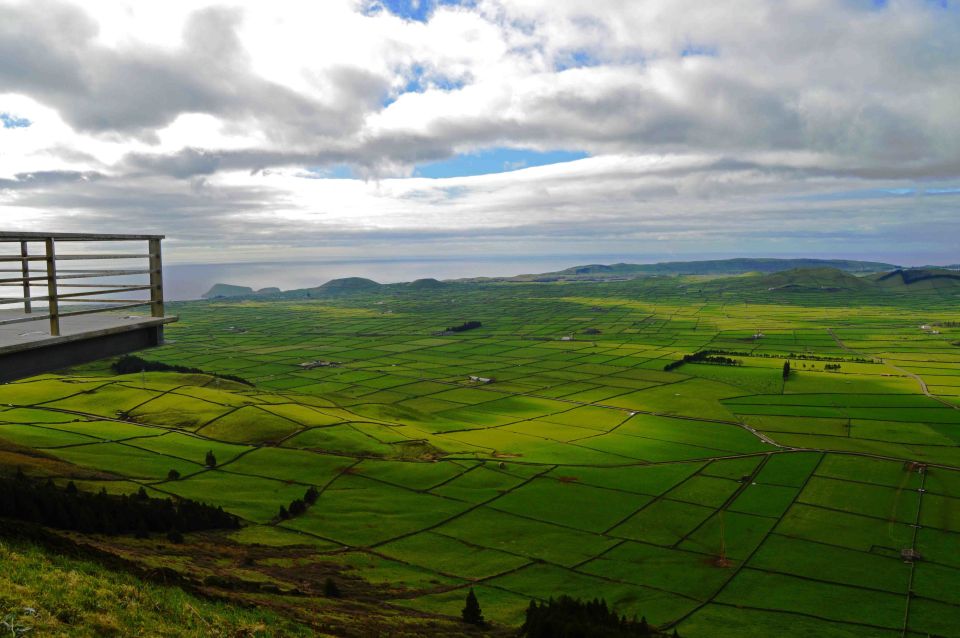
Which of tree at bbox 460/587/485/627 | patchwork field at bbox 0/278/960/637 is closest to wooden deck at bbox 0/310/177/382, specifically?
tree at bbox 460/587/485/627

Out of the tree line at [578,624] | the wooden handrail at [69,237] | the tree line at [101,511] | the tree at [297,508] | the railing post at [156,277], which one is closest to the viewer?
the wooden handrail at [69,237]

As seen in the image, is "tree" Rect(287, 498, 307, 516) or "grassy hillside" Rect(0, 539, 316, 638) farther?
"tree" Rect(287, 498, 307, 516)

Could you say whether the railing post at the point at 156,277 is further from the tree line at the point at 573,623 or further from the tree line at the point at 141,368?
the tree line at the point at 141,368

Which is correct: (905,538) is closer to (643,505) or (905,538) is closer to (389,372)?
(643,505)

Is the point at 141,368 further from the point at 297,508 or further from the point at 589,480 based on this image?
the point at 589,480

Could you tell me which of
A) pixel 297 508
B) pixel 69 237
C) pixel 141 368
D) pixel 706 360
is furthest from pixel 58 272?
pixel 706 360

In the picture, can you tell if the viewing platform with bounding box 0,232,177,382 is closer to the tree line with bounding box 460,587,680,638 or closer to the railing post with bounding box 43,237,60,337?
the railing post with bounding box 43,237,60,337

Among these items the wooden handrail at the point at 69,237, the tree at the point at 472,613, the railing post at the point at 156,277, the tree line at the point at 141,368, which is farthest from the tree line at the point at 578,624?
the tree line at the point at 141,368
